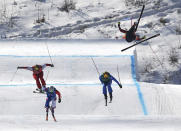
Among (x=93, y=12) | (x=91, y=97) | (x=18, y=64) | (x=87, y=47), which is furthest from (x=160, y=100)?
(x=93, y=12)

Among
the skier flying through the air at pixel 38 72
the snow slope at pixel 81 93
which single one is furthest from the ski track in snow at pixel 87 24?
the skier flying through the air at pixel 38 72

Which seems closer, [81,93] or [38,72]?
[38,72]

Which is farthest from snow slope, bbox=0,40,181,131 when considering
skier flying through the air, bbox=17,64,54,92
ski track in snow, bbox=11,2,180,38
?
ski track in snow, bbox=11,2,180,38

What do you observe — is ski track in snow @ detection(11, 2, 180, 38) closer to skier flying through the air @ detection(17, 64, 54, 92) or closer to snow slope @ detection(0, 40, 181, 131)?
snow slope @ detection(0, 40, 181, 131)

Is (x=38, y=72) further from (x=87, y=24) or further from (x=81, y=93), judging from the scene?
(x=87, y=24)

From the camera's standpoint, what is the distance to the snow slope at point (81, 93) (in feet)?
32.8

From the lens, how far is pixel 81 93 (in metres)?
11.8

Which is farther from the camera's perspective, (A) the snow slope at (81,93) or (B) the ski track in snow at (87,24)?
(B) the ski track in snow at (87,24)

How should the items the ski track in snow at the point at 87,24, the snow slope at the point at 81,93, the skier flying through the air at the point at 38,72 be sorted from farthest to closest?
the ski track in snow at the point at 87,24, the skier flying through the air at the point at 38,72, the snow slope at the point at 81,93

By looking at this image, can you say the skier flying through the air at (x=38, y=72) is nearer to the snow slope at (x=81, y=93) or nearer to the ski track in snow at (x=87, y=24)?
the snow slope at (x=81, y=93)

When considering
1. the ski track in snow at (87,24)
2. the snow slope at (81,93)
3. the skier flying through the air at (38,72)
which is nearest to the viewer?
the snow slope at (81,93)

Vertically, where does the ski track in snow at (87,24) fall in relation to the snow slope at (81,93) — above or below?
above

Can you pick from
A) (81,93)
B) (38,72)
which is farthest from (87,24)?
(38,72)

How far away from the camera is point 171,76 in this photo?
547 inches
